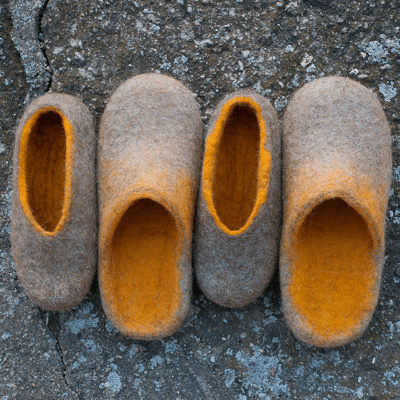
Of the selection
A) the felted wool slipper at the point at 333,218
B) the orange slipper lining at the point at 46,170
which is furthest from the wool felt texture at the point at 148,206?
the felted wool slipper at the point at 333,218

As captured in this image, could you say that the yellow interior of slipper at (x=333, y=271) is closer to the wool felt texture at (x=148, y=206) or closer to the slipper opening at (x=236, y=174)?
the slipper opening at (x=236, y=174)

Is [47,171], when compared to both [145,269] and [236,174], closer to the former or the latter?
[145,269]

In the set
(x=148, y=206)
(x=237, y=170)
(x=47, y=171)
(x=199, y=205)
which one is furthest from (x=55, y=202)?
(x=237, y=170)

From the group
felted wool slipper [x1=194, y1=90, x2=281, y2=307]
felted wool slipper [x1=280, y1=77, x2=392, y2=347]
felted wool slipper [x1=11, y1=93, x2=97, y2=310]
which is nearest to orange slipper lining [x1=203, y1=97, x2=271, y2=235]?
felted wool slipper [x1=194, y1=90, x2=281, y2=307]

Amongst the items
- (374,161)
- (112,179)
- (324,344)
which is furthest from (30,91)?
(324,344)

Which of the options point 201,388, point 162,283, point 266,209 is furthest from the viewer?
point 201,388

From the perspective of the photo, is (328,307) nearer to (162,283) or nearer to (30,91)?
(162,283)
